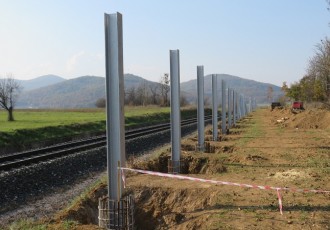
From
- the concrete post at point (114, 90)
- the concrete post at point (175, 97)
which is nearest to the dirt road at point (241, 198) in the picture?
the concrete post at point (175, 97)

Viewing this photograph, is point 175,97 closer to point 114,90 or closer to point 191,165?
point 191,165

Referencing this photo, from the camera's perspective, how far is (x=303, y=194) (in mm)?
9031

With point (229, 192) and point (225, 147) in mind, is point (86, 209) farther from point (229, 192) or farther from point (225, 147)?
point (225, 147)

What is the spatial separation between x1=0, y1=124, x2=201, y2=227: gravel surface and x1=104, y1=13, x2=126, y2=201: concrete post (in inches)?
104

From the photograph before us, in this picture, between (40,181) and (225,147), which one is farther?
(225,147)

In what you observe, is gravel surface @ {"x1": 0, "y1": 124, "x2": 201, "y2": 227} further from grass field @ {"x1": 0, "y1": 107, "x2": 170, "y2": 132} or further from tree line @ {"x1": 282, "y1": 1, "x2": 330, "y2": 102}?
tree line @ {"x1": 282, "y1": 1, "x2": 330, "y2": 102}

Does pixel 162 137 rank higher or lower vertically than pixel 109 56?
lower

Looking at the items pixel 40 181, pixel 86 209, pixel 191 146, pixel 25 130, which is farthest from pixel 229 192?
pixel 25 130

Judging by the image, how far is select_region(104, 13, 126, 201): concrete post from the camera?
7.88 m

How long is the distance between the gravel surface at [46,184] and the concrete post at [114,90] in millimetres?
2638

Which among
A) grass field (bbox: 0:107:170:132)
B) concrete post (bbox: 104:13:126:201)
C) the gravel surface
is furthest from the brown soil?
grass field (bbox: 0:107:170:132)

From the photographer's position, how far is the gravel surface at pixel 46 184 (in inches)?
391

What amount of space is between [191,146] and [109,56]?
1230cm

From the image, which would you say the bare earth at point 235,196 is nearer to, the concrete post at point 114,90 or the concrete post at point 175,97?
the concrete post at point 114,90
